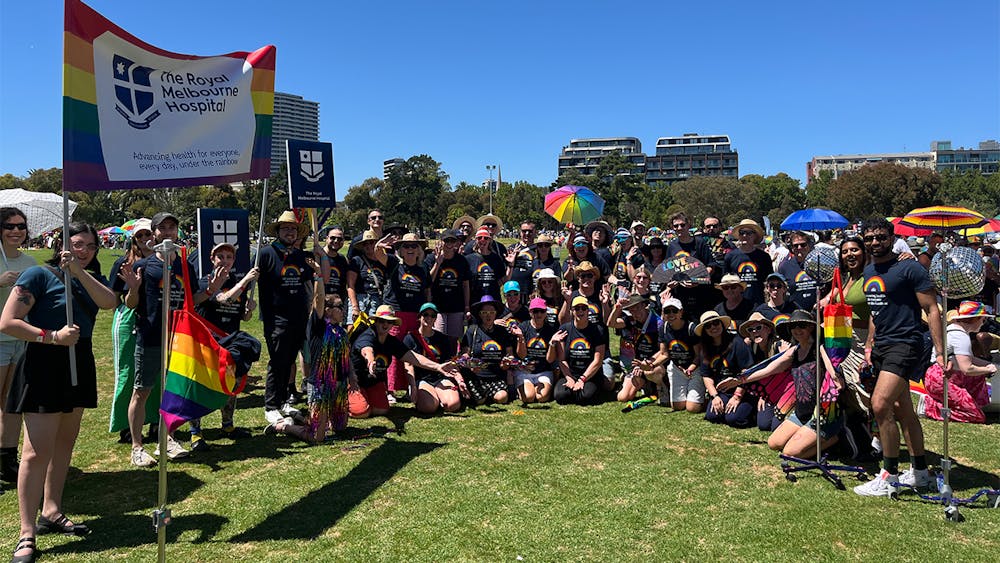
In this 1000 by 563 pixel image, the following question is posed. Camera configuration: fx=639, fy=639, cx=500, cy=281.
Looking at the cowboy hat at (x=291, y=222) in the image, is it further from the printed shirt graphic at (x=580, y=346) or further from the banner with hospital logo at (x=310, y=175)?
the printed shirt graphic at (x=580, y=346)

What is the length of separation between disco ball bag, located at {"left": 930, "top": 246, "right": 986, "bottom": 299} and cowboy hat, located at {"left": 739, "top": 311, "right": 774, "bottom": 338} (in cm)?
233

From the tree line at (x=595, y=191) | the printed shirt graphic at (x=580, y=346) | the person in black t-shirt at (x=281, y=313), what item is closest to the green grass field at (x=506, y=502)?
the person in black t-shirt at (x=281, y=313)

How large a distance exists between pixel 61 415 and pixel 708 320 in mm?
6236

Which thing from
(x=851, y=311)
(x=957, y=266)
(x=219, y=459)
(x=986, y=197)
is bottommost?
(x=219, y=459)

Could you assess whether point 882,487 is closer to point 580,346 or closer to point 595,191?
point 580,346

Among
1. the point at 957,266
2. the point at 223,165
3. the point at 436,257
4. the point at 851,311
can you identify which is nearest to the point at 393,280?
the point at 436,257

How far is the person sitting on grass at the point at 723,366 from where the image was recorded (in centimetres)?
707

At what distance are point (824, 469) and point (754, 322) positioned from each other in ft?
6.76

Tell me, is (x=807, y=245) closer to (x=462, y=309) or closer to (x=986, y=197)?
(x=462, y=309)

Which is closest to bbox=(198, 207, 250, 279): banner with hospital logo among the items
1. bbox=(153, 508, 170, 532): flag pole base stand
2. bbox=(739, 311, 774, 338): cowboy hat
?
bbox=(153, 508, 170, 532): flag pole base stand

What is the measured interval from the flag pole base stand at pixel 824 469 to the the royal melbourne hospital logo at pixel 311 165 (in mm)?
5350

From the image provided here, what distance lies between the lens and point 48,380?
408cm

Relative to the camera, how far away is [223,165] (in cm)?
496

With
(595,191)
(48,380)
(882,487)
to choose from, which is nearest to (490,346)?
(882,487)
